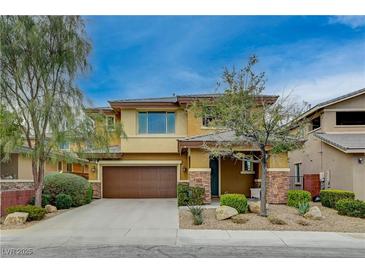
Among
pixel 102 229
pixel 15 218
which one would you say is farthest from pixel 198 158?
pixel 15 218

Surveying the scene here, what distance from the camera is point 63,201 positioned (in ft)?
50.9

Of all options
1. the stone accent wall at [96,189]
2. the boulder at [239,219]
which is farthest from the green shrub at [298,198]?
the stone accent wall at [96,189]

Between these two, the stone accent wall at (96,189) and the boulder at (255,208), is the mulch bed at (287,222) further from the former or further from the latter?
the stone accent wall at (96,189)

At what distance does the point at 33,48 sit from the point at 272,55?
8.82 meters

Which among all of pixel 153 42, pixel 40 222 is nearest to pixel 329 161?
pixel 153 42

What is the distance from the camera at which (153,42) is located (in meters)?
13.6

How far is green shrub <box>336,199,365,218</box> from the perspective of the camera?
13.1m

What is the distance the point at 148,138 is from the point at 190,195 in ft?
20.2

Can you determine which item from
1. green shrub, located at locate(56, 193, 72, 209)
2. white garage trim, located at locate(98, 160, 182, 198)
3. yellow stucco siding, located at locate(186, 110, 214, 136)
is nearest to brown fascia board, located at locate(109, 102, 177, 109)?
yellow stucco siding, located at locate(186, 110, 214, 136)

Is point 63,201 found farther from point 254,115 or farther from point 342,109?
point 342,109

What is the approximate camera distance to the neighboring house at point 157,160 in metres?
19.8

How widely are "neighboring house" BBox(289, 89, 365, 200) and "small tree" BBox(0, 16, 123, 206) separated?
383 inches

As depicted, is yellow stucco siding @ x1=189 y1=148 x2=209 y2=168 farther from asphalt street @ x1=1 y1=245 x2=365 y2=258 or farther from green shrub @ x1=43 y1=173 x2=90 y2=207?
asphalt street @ x1=1 y1=245 x2=365 y2=258

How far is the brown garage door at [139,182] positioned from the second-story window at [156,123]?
6.94 ft
